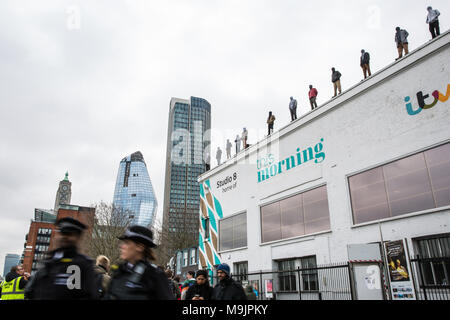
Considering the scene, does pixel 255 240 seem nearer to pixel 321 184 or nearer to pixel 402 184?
pixel 321 184

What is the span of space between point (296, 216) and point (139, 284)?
56.3ft

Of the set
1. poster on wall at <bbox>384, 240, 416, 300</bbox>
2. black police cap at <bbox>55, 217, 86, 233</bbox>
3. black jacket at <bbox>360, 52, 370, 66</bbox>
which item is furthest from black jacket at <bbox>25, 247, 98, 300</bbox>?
black jacket at <bbox>360, 52, 370, 66</bbox>

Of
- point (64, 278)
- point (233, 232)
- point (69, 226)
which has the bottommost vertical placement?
point (64, 278)

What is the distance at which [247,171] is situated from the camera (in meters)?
24.1

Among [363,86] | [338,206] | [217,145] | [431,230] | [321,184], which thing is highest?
[217,145]

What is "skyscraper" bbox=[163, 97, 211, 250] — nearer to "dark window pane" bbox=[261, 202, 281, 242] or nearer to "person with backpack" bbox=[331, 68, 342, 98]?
"dark window pane" bbox=[261, 202, 281, 242]

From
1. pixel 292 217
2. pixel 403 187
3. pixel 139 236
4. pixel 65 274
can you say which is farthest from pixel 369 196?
pixel 65 274

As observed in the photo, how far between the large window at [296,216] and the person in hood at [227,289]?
40.1ft

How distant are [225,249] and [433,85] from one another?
17.2m

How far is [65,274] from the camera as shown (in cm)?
296

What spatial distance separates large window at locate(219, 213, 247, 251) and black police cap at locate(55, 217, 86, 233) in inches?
806

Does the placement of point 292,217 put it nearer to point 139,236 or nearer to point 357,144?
point 357,144

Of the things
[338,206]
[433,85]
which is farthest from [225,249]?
[433,85]
